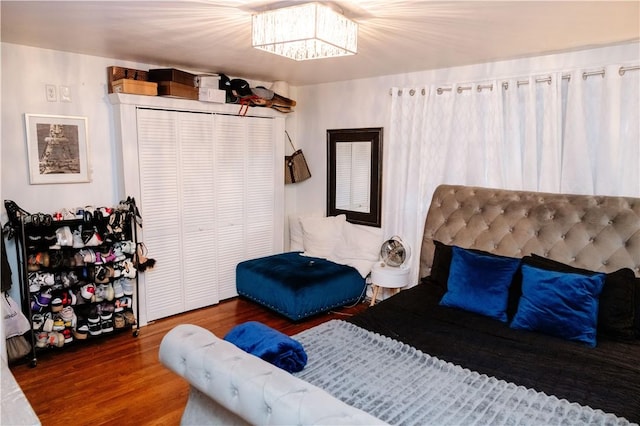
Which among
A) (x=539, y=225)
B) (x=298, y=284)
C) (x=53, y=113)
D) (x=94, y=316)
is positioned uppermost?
(x=53, y=113)

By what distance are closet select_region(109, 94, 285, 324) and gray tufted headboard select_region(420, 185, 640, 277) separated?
185 cm

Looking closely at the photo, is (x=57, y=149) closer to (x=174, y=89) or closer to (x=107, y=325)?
(x=174, y=89)

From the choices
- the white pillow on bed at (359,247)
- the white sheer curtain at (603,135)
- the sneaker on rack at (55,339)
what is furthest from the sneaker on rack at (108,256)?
the white sheer curtain at (603,135)

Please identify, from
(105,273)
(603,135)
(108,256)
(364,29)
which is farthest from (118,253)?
(603,135)

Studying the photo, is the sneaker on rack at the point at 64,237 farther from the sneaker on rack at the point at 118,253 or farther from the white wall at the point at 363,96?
the white wall at the point at 363,96

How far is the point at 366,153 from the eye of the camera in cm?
434

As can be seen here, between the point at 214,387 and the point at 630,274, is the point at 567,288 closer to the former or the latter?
the point at 630,274

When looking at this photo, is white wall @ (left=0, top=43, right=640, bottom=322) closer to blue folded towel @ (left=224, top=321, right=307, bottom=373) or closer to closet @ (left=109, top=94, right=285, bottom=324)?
closet @ (left=109, top=94, right=285, bottom=324)

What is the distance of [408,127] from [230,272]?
230 centimetres

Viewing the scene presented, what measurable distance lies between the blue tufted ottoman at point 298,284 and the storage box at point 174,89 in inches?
68.5

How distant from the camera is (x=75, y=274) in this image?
10.8 feet

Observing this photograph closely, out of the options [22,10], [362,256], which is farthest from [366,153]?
[22,10]

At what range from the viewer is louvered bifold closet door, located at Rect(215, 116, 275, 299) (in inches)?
165

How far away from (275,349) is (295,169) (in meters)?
3.12
